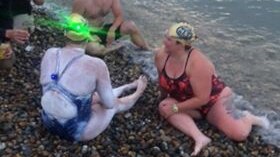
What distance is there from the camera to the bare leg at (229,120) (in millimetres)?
6832

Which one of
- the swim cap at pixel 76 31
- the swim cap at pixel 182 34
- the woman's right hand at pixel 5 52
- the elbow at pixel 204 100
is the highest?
the swim cap at pixel 76 31

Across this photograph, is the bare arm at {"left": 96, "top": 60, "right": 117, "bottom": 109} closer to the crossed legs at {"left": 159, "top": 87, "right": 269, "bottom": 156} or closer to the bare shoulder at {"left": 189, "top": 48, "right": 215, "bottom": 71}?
the crossed legs at {"left": 159, "top": 87, "right": 269, "bottom": 156}

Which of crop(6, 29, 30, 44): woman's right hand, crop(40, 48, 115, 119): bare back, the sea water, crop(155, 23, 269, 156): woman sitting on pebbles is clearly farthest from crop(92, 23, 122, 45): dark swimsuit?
crop(40, 48, 115, 119): bare back

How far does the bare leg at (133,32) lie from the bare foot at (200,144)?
3495 mm

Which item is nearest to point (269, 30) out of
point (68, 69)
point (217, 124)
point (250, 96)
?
point (250, 96)

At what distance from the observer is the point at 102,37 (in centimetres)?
938

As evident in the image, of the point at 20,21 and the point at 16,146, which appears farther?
the point at 20,21

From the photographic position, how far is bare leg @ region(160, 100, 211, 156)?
651 centimetres

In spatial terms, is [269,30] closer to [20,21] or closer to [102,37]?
[102,37]

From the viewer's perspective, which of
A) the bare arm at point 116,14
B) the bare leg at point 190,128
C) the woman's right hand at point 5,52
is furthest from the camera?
the bare arm at point 116,14

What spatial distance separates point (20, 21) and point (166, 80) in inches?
94.9

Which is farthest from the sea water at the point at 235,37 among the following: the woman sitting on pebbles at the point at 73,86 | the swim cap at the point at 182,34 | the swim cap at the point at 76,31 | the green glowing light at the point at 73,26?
the swim cap at the point at 76,31

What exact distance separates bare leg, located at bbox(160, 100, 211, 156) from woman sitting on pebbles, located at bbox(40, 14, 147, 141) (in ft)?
3.27

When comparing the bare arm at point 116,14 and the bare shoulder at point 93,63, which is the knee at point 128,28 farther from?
the bare shoulder at point 93,63
